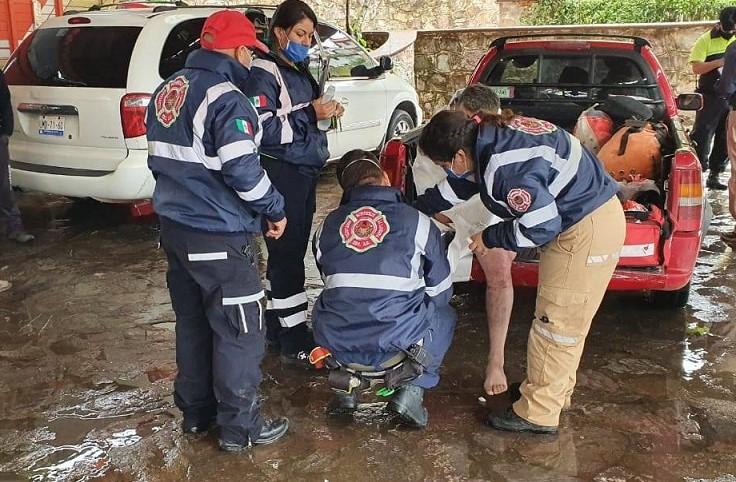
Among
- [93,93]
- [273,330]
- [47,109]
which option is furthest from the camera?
[47,109]

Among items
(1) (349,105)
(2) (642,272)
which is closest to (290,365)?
(2) (642,272)

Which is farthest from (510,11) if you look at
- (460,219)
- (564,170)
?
(564,170)

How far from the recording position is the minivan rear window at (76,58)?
5887 mm

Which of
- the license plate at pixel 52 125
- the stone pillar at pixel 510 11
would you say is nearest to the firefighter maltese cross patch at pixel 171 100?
the license plate at pixel 52 125

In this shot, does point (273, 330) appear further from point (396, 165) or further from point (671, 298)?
point (671, 298)

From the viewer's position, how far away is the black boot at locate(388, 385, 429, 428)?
3.41m

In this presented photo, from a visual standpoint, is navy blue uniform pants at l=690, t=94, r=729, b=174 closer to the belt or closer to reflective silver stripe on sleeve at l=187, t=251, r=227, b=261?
the belt

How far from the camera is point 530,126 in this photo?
9.99 feet

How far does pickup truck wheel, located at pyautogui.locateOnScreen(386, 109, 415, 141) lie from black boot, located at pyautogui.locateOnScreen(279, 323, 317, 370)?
15.5 ft

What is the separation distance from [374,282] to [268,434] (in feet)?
2.77

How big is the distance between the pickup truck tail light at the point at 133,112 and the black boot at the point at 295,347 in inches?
93.8

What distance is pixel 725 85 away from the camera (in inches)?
259

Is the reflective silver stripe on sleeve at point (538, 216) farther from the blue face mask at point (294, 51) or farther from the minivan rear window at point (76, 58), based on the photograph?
the minivan rear window at point (76, 58)

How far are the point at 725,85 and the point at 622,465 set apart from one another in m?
4.56
